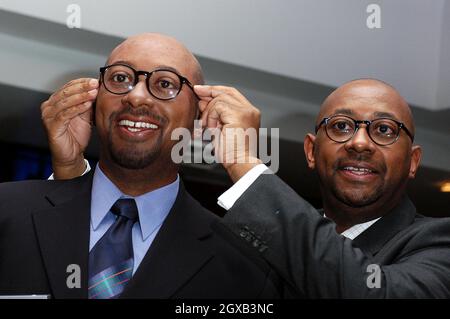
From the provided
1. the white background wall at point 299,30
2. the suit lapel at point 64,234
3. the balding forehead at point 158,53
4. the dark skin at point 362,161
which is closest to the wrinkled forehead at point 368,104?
the dark skin at point 362,161

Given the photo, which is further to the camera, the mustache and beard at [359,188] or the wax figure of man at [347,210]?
the mustache and beard at [359,188]

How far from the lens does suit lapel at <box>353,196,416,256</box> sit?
1378 mm

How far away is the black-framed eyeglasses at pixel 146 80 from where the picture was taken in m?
1.27

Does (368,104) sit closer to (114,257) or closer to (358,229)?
(358,229)

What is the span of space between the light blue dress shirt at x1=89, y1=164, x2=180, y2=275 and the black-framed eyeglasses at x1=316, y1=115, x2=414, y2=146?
38 centimetres

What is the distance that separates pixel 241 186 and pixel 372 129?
0.38 metres

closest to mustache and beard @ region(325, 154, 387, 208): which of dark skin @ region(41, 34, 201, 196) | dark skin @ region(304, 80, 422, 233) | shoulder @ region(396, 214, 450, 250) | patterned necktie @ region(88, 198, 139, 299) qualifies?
dark skin @ region(304, 80, 422, 233)

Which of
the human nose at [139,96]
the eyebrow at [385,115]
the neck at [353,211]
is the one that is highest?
the human nose at [139,96]

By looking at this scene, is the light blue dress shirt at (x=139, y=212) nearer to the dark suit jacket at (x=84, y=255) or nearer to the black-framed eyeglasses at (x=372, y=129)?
the dark suit jacket at (x=84, y=255)

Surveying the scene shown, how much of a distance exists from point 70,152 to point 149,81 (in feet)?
0.96

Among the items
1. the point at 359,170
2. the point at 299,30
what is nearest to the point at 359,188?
the point at 359,170

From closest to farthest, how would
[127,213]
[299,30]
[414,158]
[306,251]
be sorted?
[306,251] < [127,213] < [414,158] < [299,30]

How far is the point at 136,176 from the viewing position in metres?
1.32

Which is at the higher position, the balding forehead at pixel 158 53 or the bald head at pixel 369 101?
the balding forehead at pixel 158 53
